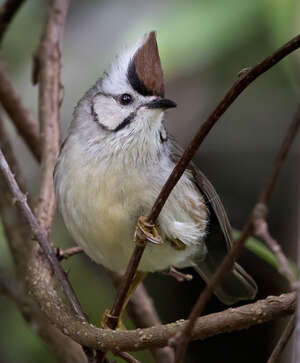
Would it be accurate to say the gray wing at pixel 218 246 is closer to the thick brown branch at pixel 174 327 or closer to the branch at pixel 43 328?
the branch at pixel 43 328

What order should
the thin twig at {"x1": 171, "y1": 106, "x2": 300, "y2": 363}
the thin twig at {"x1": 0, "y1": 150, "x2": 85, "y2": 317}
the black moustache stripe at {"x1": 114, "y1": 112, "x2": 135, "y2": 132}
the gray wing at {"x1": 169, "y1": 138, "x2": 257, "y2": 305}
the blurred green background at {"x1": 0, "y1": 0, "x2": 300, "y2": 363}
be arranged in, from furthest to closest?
the blurred green background at {"x1": 0, "y1": 0, "x2": 300, "y2": 363} → the gray wing at {"x1": 169, "y1": 138, "x2": 257, "y2": 305} → the black moustache stripe at {"x1": 114, "y1": 112, "x2": 135, "y2": 132} → the thin twig at {"x1": 0, "y1": 150, "x2": 85, "y2": 317} → the thin twig at {"x1": 171, "y1": 106, "x2": 300, "y2": 363}

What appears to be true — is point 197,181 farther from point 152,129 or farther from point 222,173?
point 222,173

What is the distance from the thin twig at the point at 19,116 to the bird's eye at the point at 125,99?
51 centimetres

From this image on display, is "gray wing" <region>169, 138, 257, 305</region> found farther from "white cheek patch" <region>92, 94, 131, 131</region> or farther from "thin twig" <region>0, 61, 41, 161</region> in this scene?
"thin twig" <region>0, 61, 41, 161</region>

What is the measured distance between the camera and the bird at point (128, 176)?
234cm

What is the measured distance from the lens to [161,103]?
2357 millimetres

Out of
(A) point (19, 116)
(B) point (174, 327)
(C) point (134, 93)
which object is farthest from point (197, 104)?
(B) point (174, 327)

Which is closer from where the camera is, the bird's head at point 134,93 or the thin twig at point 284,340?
the thin twig at point 284,340

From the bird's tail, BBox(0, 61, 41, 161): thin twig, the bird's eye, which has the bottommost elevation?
the bird's tail

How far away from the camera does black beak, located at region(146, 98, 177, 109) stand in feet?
A: 7.61

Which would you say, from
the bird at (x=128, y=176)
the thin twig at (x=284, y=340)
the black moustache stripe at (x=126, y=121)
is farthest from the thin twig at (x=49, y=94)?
the thin twig at (x=284, y=340)

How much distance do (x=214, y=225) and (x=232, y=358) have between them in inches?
53.0

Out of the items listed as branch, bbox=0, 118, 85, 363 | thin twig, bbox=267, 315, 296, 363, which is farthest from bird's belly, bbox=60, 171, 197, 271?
thin twig, bbox=267, 315, 296, 363

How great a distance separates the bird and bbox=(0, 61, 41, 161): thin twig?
0.99ft
